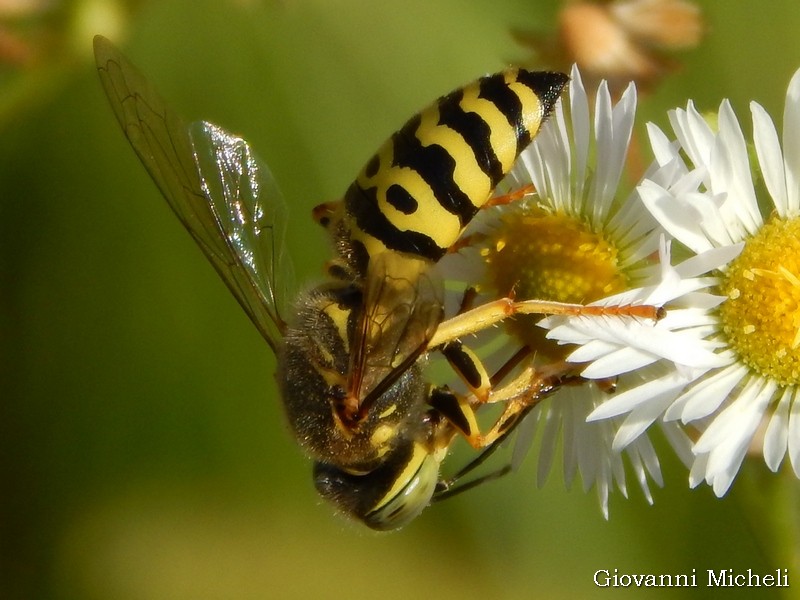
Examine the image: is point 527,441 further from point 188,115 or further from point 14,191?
point 14,191

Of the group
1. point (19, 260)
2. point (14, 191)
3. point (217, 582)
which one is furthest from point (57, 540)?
point (14, 191)

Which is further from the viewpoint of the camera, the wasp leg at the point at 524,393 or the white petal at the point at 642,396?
the wasp leg at the point at 524,393

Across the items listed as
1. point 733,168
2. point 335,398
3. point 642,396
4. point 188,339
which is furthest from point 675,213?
point 188,339

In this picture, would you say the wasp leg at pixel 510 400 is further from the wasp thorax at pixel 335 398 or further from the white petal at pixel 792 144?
the white petal at pixel 792 144

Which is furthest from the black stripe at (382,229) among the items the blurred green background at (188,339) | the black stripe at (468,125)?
the blurred green background at (188,339)

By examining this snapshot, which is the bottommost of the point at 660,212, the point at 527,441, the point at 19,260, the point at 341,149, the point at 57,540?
the point at 527,441

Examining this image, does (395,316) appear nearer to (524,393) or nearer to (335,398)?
(335,398)
